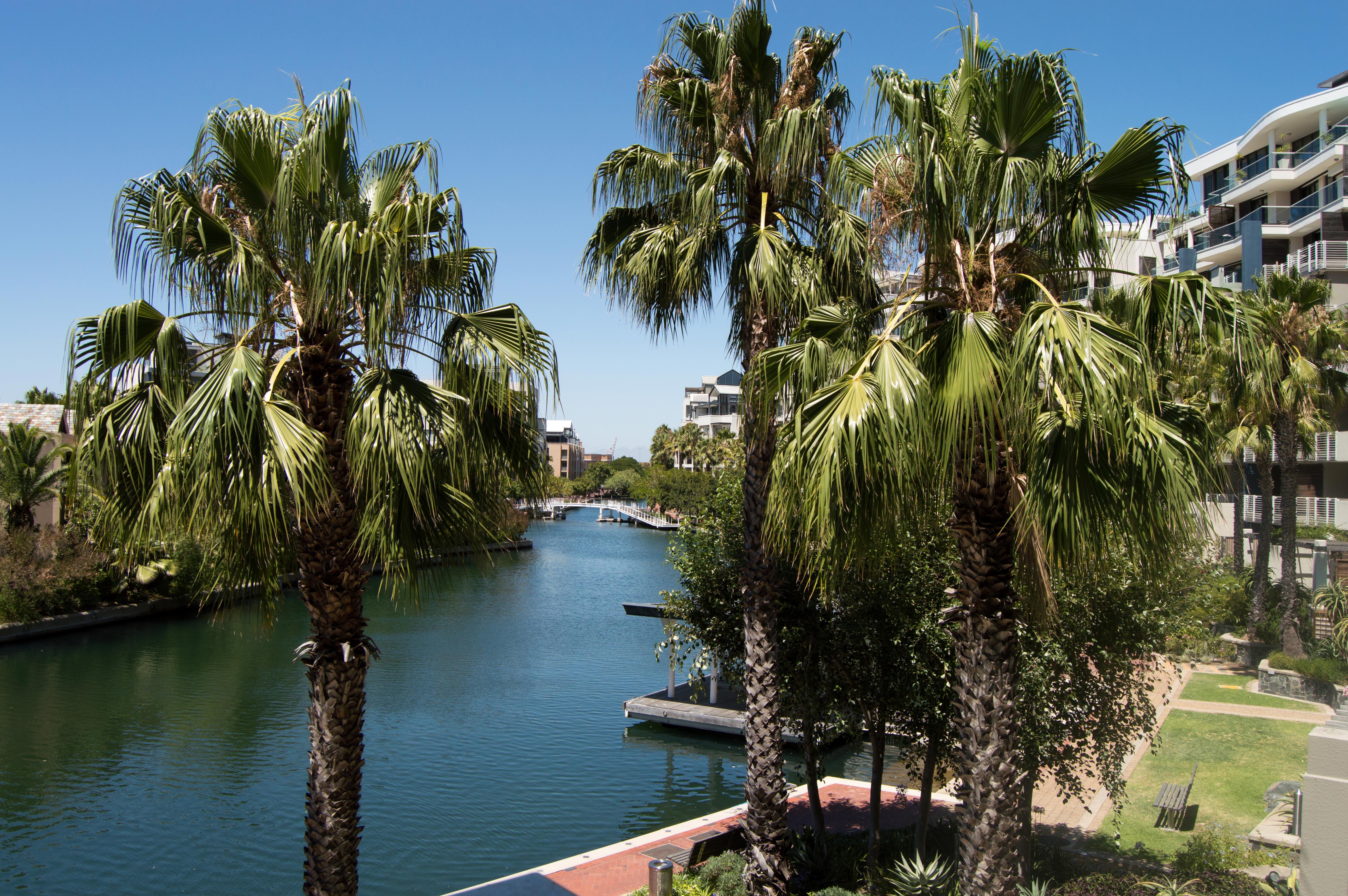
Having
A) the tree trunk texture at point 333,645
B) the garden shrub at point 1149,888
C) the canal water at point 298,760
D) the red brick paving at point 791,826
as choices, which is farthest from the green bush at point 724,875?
the tree trunk texture at point 333,645

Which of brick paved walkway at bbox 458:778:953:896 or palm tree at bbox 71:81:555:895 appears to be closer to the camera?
palm tree at bbox 71:81:555:895

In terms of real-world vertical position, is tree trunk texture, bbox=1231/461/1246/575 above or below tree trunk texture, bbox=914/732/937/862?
above

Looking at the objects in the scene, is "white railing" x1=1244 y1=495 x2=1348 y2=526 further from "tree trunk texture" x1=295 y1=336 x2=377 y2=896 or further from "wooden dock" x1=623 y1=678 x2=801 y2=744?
"tree trunk texture" x1=295 y1=336 x2=377 y2=896

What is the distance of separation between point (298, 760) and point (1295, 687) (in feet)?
79.6

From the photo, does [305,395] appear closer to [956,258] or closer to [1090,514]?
[956,258]

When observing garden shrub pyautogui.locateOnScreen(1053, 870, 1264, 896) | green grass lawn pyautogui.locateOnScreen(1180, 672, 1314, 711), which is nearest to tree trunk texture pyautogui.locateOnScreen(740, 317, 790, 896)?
garden shrub pyautogui.locateOnScreen(1053, 870, 1264, 896)

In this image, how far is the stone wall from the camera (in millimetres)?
22531

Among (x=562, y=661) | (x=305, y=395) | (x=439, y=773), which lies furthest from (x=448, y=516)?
(x=562, y=661)

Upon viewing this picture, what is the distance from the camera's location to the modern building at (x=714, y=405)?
402ft

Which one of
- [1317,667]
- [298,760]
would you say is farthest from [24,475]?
[1317,667]

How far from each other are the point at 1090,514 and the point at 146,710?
84.7 feet

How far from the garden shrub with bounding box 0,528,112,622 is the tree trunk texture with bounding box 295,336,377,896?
3020cm

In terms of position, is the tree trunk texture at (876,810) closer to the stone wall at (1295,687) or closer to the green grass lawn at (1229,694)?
the green grass lawn at (1229,694)

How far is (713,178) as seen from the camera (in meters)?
9.64
